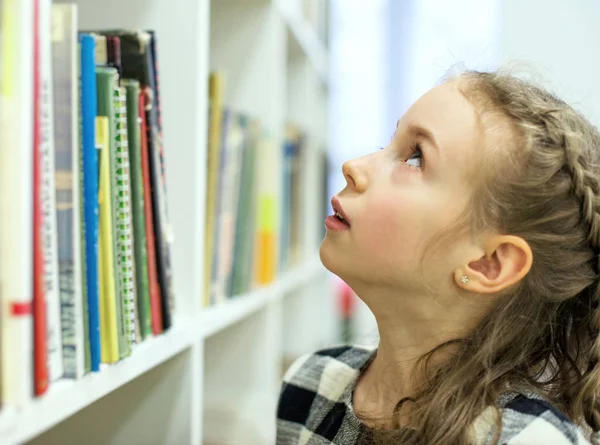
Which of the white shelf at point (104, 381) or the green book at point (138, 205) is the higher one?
the green book at point (138, 205)

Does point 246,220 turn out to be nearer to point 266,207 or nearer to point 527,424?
point 266,207

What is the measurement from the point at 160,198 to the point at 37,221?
320 mm

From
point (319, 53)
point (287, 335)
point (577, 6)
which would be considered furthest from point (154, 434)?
point (577, 6)

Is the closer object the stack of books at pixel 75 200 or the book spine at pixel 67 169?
the stack of books at pixel 75 200

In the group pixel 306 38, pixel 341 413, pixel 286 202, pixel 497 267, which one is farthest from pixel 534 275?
pixel 306 38

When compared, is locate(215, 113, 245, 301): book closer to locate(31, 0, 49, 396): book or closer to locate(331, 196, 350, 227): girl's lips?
locate(331, 196, 350, 227): girl's lips

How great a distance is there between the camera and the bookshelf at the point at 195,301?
0.90 meters

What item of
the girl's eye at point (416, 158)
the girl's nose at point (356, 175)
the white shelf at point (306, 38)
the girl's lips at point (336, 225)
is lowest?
the girl's lips at point (336, 225)

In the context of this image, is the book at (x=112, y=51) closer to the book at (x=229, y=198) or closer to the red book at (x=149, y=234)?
the red book at (x=149, y=234)

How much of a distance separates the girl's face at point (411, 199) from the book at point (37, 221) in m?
0.42

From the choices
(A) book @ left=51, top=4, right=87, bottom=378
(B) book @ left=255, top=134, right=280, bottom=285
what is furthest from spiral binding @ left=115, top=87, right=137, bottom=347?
(B) book @ left=255, top=134, right=280, bottom=285

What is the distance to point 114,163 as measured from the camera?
76 cm

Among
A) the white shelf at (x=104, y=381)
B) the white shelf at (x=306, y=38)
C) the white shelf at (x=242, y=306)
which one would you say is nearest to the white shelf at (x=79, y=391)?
the white shelf at (x=104, y=381)

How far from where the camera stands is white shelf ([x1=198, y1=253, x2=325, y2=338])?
3.61ft
